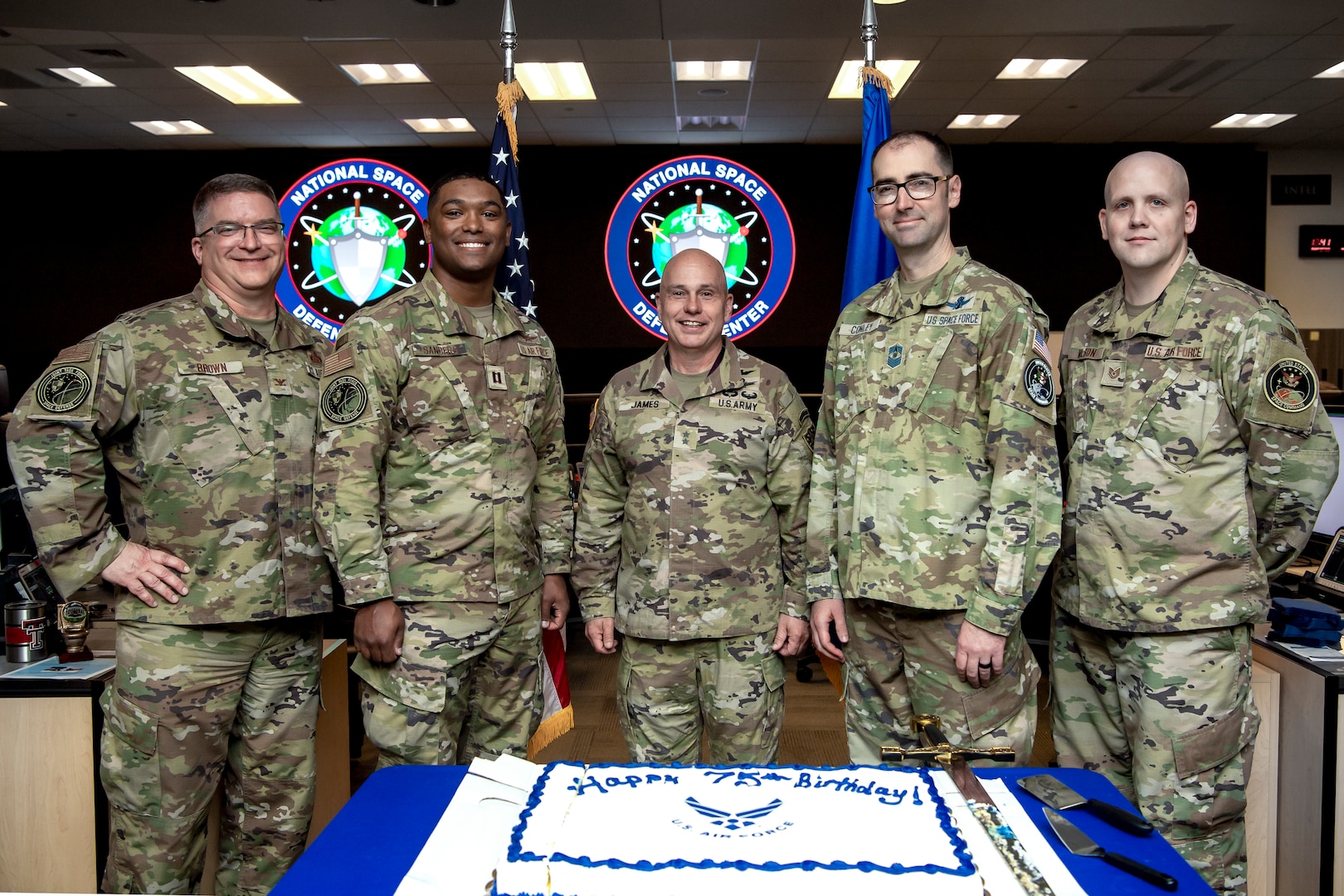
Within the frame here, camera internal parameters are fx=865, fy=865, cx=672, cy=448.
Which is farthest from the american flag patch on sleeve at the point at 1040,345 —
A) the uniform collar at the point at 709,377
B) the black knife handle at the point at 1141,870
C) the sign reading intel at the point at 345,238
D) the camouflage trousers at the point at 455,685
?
the sign reading intel at the point at 345,238

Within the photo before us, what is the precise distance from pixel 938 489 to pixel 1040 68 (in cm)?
528

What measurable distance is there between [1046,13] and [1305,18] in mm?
2124

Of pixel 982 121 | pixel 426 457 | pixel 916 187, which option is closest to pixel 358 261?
pixel 982 121

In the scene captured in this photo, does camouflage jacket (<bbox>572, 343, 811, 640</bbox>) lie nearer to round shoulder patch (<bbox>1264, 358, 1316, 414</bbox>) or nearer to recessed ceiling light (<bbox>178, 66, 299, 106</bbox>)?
round shoulder patch (<bbox>1264, 358, 1316, 414</bbox>)

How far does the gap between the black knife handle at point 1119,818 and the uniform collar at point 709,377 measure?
1279 millimetres

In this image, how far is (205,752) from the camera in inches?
77.6

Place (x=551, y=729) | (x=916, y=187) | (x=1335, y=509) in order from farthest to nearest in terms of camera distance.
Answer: (x=1335, y=509), (x=551, y=729), (x=916, y=187)

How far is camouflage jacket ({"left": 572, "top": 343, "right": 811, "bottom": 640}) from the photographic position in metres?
2.14

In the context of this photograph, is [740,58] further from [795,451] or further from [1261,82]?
[795,451]

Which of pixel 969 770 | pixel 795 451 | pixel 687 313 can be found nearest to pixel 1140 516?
pixel 795 451

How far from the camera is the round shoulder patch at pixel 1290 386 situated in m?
1.78

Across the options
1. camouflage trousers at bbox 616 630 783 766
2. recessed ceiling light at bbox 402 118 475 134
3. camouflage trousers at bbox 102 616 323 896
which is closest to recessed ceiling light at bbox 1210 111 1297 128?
recessed ceiling light at bbox 402 118 475 134

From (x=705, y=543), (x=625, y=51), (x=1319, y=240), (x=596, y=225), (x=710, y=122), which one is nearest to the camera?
(x=705, y=543)

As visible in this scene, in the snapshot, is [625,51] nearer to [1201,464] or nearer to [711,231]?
[711,231]
